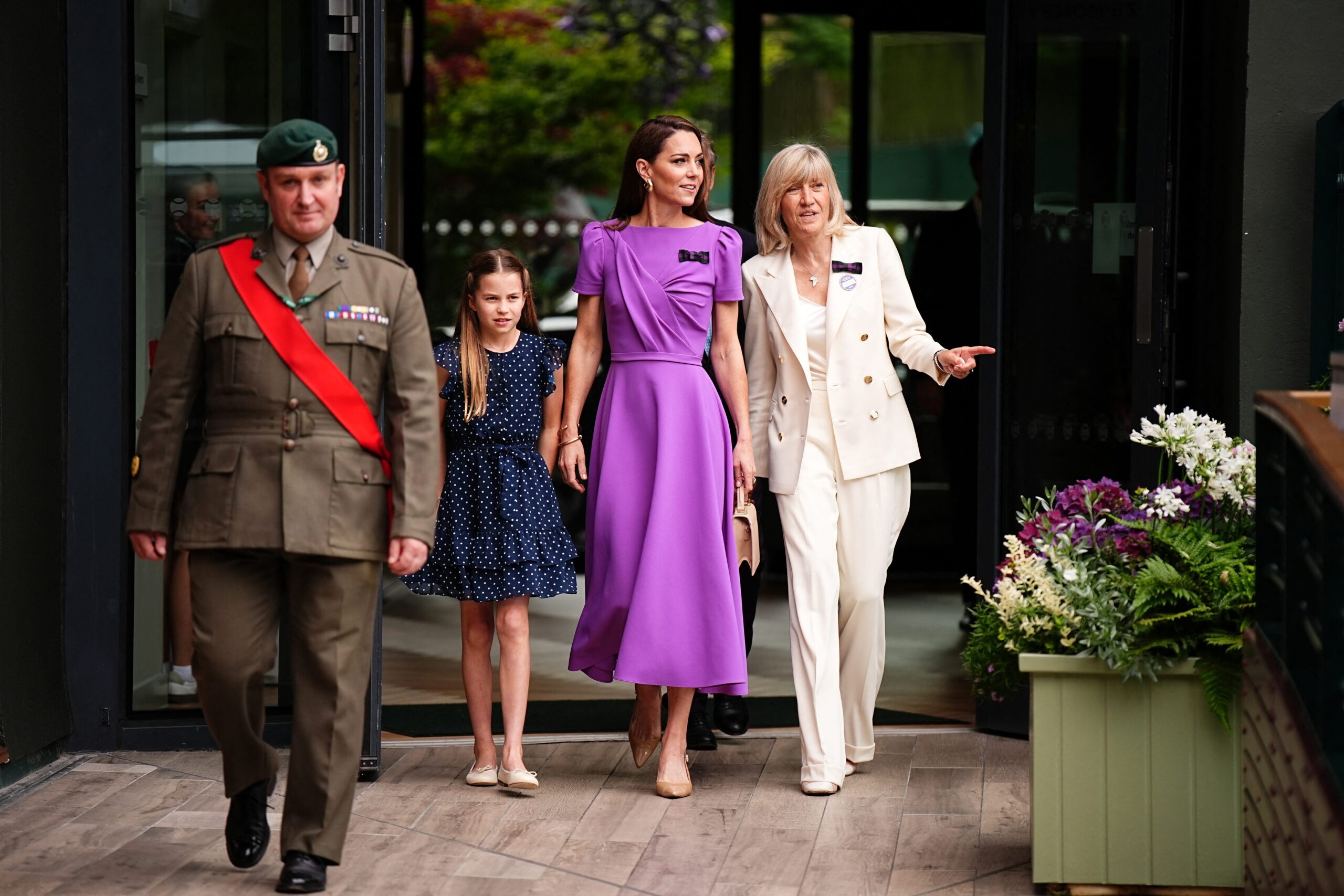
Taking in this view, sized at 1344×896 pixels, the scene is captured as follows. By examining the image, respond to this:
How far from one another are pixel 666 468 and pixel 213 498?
1405mm

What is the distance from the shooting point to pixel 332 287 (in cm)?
392

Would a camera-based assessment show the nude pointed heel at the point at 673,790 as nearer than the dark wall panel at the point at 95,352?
Yes

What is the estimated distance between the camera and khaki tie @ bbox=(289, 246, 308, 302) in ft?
12.9

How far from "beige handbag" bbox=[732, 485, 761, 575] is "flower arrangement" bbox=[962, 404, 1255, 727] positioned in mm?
850

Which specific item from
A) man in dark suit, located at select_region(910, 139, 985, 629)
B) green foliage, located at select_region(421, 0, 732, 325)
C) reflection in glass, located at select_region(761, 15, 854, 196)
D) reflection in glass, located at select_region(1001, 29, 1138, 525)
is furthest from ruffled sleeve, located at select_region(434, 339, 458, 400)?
reflection in glass, located at select_region(761, 15, 854, 196)

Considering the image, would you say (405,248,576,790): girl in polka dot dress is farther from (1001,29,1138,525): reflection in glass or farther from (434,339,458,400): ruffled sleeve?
(1001,29,1138,525): reflection in glass

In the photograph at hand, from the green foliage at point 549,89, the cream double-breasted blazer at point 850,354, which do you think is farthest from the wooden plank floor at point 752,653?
the green foliage at point 549,89

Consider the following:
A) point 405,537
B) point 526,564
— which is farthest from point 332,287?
point 526,564

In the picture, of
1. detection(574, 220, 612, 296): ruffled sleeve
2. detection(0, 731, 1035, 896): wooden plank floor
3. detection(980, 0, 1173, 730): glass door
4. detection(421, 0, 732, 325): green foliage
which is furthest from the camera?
detection(421, 0, 732, 325): green foliage

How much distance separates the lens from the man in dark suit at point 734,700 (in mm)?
5324

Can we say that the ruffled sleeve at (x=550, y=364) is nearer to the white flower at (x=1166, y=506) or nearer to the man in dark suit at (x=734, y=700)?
the man in dark suit at (x=734, y=700)

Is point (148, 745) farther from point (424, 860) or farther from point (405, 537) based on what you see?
point (405, 537)

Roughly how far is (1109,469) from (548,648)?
99.9 inches

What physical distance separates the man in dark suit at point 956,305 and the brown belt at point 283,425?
4.90m
